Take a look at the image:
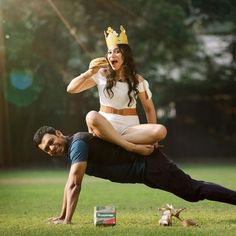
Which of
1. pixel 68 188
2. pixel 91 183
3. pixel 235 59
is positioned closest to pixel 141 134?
pixel 68 188

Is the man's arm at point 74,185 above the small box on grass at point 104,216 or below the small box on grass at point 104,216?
above

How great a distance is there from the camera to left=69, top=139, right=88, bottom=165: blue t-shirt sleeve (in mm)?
3672

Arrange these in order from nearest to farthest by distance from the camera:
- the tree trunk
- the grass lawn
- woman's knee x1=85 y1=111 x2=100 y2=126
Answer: the grass lawn → woman's knee x1=85 y1=111 x2=100 y2=126 → the tree trunk

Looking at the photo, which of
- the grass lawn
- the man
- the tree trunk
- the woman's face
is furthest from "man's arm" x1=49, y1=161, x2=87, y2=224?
the tree trunk

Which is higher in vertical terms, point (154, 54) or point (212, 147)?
point (154, 54)

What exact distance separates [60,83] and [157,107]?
200 centimetres

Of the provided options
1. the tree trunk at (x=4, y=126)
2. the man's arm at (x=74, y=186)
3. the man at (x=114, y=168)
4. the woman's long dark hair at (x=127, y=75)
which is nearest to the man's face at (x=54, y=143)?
the man at (x=114, y=168)

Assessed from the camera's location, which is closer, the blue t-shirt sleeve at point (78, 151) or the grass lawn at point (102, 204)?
the grass lawn at point (102, 204)

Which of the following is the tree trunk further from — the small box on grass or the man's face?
the small box on grass

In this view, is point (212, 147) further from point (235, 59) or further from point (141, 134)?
point (141, 134)

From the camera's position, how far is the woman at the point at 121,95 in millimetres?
3740

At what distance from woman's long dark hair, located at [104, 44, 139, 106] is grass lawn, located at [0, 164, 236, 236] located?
27.4 inches

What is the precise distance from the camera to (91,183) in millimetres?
7727

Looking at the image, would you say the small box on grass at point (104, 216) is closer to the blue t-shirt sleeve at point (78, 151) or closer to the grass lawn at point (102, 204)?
the grass lawn at point (102, 204)
